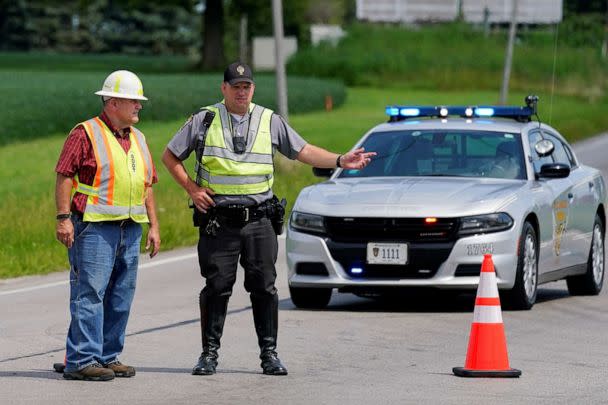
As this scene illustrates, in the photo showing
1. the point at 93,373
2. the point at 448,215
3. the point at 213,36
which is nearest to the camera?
the point at 93,373

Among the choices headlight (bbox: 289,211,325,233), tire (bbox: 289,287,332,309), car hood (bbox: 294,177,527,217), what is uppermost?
car hood (bbox: 294,177,527,217)

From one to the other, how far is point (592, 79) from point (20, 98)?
2847cm

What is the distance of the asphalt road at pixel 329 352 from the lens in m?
9.64

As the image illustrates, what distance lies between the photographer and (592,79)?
68688 millimetres

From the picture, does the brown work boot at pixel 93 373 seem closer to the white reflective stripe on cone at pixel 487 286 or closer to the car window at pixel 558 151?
the white reflective stripe on cone at pixel 487 286

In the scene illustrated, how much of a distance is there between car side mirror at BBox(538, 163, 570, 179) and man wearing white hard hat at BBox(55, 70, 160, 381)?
4.87 m

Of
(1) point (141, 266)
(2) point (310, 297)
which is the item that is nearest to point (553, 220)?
(2) point (310, 297)

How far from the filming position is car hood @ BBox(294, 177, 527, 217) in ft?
43.9

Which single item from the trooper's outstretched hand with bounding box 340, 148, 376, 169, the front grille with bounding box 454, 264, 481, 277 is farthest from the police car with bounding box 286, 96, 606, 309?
the trooper's outstretched hand with bounding box 340, 148, 376, 169

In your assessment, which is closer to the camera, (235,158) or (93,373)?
(93,373)

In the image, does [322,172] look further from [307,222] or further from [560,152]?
[560,152]

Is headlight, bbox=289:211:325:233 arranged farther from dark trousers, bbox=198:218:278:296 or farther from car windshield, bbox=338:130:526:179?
dark trousers, bbox=198:218:278:296

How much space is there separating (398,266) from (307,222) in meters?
0.83

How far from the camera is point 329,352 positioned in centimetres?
1138
